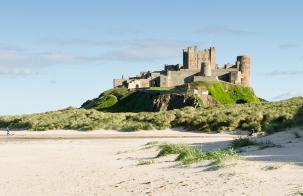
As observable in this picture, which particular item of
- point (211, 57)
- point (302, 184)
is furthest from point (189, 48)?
point (302, 184)

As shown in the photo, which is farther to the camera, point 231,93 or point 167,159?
point 231,93

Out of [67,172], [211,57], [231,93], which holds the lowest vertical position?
[67,172]

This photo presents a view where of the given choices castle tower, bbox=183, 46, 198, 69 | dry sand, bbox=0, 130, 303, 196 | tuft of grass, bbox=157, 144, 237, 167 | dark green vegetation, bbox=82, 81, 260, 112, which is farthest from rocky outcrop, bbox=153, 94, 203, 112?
tuft of grass, bbox=157, 144, 237, 167

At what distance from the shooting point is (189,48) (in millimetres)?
114250

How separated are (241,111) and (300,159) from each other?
32.3 metres

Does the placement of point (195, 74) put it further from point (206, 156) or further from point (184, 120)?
point (206, 156)

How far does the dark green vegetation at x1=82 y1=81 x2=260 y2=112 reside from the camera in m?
76.7

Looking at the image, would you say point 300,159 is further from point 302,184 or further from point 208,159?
point 302,184

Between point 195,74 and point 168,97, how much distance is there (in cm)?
2085

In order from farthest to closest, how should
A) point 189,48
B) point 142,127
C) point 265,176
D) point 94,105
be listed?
point 189,48
point 94,105
point 142,127
point 265,176

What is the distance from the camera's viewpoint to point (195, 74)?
98312 mm

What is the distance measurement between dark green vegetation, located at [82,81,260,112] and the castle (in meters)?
4.93

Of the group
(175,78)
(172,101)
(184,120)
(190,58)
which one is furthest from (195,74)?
(184,120)

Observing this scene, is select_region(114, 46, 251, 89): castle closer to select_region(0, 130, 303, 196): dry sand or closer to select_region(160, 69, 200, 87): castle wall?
select_region(160, 69, 200, 87): castle wall
